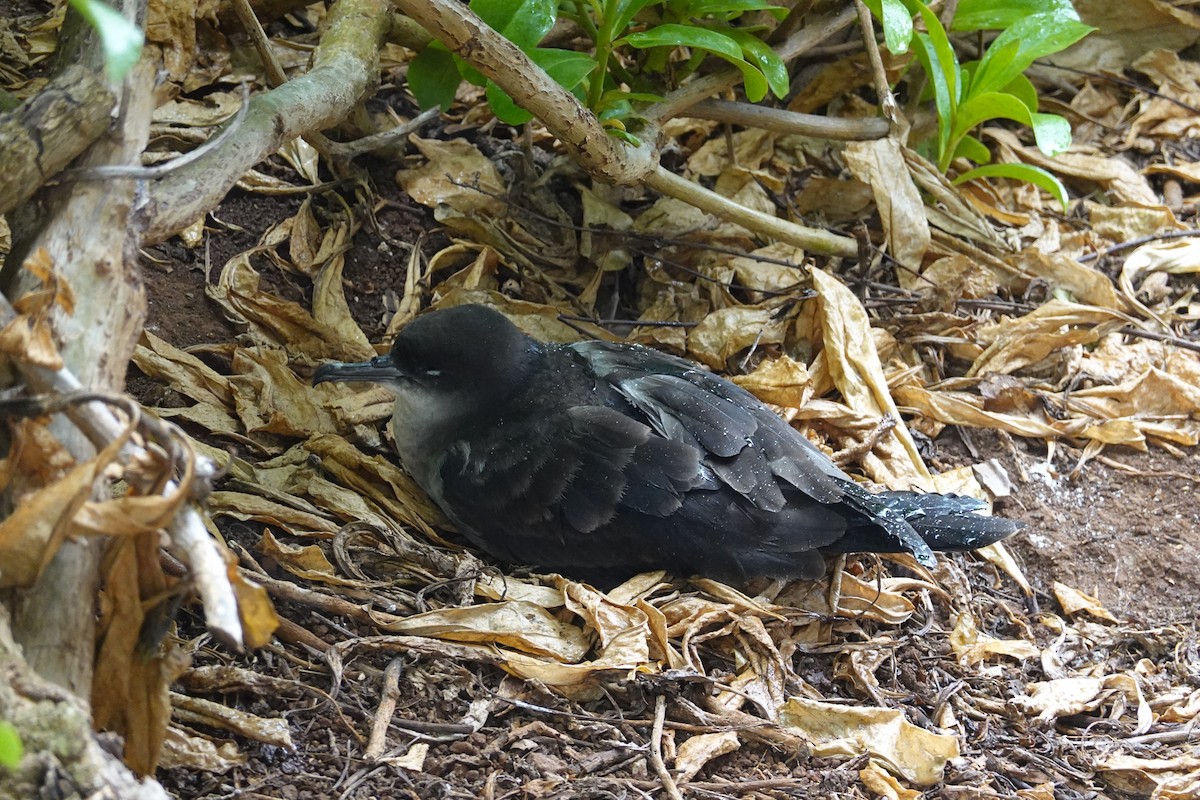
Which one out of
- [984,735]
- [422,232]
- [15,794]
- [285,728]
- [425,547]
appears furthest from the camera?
[422,232]

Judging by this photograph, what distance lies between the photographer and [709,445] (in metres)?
3.43

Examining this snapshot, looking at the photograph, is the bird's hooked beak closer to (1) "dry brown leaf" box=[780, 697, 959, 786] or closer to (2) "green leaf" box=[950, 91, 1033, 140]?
(1) "dry brown leaf" box=[780, 697, 959, 786]

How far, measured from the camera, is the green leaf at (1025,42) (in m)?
4.48

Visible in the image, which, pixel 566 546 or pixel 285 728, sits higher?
pixel 285 728

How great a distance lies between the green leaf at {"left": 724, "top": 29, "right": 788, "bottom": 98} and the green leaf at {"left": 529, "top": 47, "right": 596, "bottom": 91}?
1.87 feet

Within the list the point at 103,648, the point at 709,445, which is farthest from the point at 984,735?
the point at 103,648

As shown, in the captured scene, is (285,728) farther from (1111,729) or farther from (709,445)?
(1111,729)

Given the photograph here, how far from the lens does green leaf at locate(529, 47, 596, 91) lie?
3830mm

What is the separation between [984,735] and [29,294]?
8.74ft

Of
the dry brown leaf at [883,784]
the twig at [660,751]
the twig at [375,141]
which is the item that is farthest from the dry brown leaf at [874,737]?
the twig at [375,141]


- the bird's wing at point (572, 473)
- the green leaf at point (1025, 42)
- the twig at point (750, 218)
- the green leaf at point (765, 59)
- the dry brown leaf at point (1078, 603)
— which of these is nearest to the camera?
the bird's wing at point (572, 473)

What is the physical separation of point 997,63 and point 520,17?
2005 mm

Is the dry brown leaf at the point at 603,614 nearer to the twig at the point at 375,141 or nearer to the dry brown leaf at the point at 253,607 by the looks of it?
the dry brown leaf at the point at 253,607

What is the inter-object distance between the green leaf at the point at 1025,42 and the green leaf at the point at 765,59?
0.95 m
